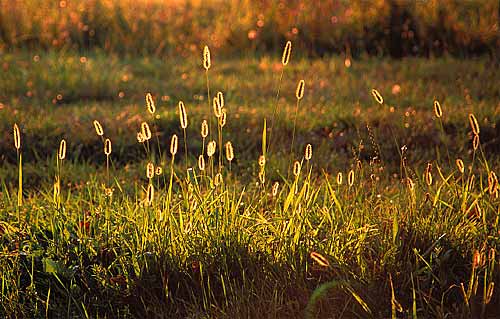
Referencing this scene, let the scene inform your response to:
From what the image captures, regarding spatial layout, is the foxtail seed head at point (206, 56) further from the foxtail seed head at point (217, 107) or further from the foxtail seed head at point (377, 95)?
the foxtail seed head at point (377, 95)

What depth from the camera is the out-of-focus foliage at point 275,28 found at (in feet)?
25.0

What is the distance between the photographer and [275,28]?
7.99 metres

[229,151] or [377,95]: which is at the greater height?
[377,95]

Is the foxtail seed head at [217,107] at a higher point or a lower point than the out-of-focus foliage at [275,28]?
higher

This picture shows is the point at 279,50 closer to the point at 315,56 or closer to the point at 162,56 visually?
the point at 315,56

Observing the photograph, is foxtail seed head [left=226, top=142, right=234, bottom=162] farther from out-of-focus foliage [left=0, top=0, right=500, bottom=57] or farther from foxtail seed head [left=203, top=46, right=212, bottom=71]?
out-of-focus foliage [left=0, top=0, right=500, bottom=57]

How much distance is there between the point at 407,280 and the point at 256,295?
0.56 metres

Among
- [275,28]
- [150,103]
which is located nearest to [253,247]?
[150,103]

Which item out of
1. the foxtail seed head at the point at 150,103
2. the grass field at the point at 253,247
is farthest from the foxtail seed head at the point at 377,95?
the foxtail seed head at the point at 150,103

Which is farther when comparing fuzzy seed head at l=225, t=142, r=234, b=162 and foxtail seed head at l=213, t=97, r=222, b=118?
fuzzy seed head at l=225, t=142, r=234, b=162

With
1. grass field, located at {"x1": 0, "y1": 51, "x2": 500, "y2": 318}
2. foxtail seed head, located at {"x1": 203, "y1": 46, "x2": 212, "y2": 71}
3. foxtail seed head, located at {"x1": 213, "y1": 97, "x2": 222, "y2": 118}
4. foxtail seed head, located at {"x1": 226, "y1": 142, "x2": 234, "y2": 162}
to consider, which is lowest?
grass field, located at {"x1": 0, "y1": 51, "x2": 500, "y2": 318}

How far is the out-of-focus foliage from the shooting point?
25.0 feet

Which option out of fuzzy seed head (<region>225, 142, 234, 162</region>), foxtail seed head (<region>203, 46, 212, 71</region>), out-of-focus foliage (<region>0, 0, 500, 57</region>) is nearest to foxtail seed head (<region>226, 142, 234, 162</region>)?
fuzzy seed head (<region>225, 142, 234, 162</region>)

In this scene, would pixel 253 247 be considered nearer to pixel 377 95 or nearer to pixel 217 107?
pixel 217 107
